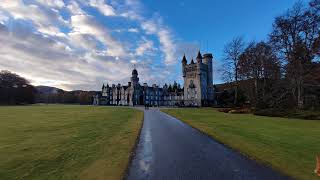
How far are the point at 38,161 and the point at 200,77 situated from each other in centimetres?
11857

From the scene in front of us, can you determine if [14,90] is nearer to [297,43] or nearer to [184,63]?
[184,63]

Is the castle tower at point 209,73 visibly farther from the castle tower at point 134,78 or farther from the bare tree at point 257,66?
the bare tree at point 257,66

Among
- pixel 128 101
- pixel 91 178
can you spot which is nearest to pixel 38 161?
pixel 91 178

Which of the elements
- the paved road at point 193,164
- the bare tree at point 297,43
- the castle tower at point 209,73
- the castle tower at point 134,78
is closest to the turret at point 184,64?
the castle tower at point 209,73

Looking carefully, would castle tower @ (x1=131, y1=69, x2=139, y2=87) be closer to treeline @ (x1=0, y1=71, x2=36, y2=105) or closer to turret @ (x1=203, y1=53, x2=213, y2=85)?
turret @ (x1=203, y1=53, x2=213, y2=85)

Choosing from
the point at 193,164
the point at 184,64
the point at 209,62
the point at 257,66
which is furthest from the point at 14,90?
the point at 193,164

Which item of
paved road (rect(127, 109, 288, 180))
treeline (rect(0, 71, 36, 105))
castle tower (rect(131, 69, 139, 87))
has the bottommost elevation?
paved road (rect(127, 109, 288, 180))

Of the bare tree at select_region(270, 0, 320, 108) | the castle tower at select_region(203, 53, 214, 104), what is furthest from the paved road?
the castle tower at select_region(203, 53, 214, 104)

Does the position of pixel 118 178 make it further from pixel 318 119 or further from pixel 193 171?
pixel 318 119

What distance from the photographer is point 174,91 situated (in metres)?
172

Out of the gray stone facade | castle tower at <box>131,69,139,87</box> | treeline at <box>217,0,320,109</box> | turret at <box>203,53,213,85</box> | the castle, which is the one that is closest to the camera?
treeline at <box>217,0,320,109</box>

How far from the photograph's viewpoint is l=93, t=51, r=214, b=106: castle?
128 metres

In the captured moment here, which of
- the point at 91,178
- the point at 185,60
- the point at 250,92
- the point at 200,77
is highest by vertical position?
the point at 185,60

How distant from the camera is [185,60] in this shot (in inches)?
5551
